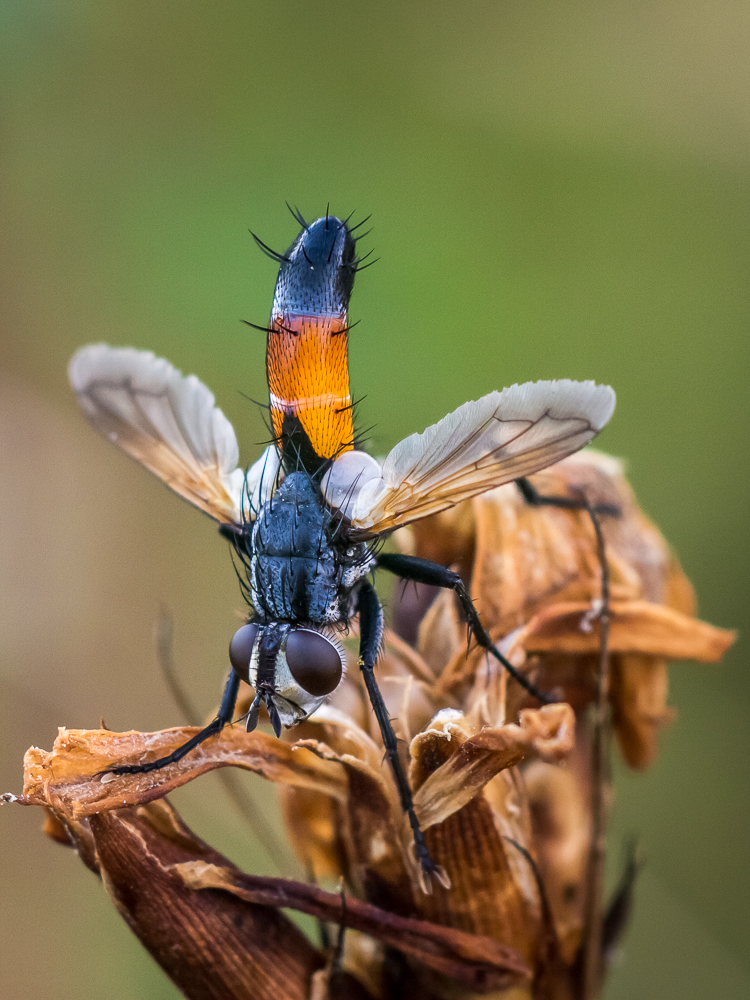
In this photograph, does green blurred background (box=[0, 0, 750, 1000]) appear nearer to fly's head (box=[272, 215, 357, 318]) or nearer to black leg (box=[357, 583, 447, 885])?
fly's head (box=[272, 215, 357, 318])

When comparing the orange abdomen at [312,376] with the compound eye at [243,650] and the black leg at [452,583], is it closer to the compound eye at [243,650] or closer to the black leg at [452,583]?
the black leg at [452,583]

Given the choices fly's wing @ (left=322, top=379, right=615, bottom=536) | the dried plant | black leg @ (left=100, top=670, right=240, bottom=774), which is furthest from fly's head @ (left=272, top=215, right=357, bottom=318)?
black leg @ (left=100, top=670, right=240, bottom=774)

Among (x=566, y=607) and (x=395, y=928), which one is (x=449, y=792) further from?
(x=566, y=607)

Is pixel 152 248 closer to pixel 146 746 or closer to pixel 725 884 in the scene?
pixel 146 746

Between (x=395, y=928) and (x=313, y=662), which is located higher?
(x=313, y=662)

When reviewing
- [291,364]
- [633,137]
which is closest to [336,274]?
[291,364]

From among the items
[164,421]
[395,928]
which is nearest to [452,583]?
[395,928]

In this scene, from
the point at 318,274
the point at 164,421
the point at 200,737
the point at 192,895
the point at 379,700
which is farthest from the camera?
the point at 164,421
